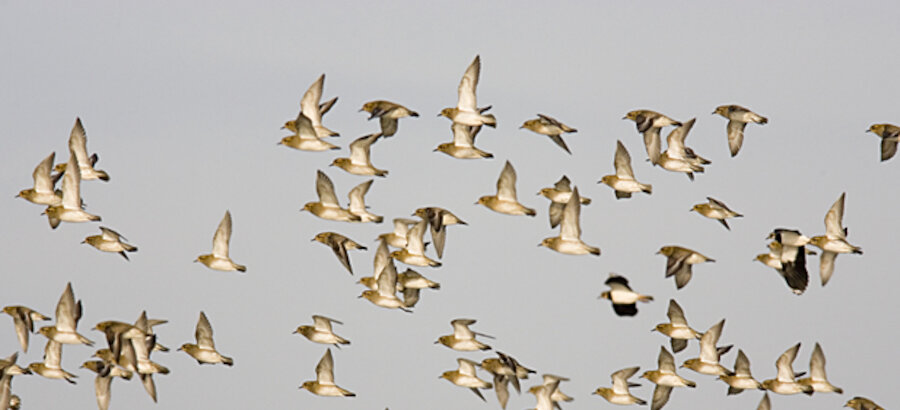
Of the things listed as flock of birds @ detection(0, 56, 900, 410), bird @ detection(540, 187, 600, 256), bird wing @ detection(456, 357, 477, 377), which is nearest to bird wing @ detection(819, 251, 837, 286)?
flock of birds @ detection(0, 56, 900, 410)

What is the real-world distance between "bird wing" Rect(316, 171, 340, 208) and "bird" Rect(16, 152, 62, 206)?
6.25 m

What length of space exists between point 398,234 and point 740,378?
958 centimetres

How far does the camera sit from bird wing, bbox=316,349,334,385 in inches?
1966

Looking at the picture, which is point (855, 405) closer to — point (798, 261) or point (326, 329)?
point (798, 261)

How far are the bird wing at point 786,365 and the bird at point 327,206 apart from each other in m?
11.5

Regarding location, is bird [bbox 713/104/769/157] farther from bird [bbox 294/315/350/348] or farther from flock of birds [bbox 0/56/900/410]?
bird [bbox 294/315/350/348]

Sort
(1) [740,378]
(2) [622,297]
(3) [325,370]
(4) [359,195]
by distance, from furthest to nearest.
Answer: (3) [325,370] < (1) [740,378] < (4) [359,195] < (2) [622,297]

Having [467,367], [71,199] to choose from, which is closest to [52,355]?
[71,199]

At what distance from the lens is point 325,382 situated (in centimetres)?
4991

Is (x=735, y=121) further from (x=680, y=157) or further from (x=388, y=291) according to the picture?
(x=388, y=291)

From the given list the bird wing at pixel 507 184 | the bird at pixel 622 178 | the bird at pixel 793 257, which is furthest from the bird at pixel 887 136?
the bird wing at pixel 507 184

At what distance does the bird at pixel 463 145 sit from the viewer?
46.2 meters

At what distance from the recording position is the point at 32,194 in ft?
151

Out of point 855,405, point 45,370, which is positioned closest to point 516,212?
point 855,405
